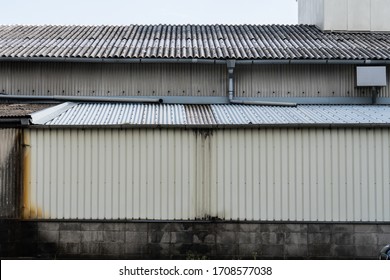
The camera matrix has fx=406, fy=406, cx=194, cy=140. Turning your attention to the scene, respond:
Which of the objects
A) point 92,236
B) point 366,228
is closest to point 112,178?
point 92,236

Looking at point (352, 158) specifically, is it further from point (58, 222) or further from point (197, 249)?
point (58, 222)

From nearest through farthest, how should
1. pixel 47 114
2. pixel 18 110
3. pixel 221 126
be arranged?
1. pixel 221 126
2. pixel 47 114
3. pixel 18 110

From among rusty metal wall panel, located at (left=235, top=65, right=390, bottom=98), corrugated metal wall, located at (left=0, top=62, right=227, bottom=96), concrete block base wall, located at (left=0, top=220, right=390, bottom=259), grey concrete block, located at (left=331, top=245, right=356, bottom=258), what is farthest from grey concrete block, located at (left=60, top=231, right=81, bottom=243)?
rusty metal wall panel, located at (left=235, top=65, right=390, bottom=98)

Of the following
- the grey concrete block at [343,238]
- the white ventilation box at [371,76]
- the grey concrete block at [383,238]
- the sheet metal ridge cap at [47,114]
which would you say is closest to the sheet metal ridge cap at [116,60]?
the sheet metal ridge cap at [47,114]

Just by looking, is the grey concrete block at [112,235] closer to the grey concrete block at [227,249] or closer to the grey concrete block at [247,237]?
the grey concrete block at [227,249]

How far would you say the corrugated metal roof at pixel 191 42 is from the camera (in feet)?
41.6

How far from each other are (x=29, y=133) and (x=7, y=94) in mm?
4214

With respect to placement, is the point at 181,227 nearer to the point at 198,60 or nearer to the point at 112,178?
the point at 112,178

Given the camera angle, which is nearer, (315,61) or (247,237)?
(247,237)

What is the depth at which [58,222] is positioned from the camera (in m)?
8.92

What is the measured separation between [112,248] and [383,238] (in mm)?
5933

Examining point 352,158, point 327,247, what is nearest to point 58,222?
point 327,247

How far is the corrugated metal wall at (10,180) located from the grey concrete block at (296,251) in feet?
19.6

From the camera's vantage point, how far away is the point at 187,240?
891 centimetres
